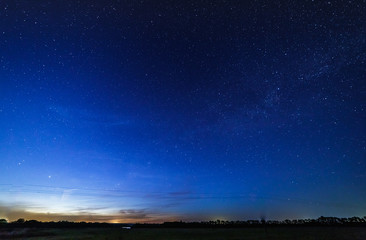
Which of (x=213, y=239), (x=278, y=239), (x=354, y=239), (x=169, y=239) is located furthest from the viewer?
(x=169, y=239)

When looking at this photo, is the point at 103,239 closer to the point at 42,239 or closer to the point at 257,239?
the point at 42,239

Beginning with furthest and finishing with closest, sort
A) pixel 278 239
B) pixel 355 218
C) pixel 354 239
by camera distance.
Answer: pixel 355 218 < pixel 278 239 < pixel 354 239

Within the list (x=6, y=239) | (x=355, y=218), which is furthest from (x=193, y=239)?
(x=355, y=218)

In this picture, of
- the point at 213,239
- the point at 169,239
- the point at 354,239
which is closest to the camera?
the point at 354,239

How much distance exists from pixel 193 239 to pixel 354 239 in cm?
3093

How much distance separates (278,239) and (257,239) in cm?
416

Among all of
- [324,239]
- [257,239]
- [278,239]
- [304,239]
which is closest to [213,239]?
[257,239]

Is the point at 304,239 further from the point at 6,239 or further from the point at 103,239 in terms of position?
the point at 6,239

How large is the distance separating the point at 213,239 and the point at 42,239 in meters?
40.8

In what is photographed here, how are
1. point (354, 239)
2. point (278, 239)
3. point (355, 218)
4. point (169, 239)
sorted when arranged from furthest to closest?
point (355, 218) < point (169, 239) < point (278, 239) < point (354, 239)

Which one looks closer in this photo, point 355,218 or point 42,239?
point 42,239

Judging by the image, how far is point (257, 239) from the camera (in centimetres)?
5238

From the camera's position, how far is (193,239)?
5719 cm

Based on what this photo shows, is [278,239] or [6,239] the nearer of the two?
[278,239]
